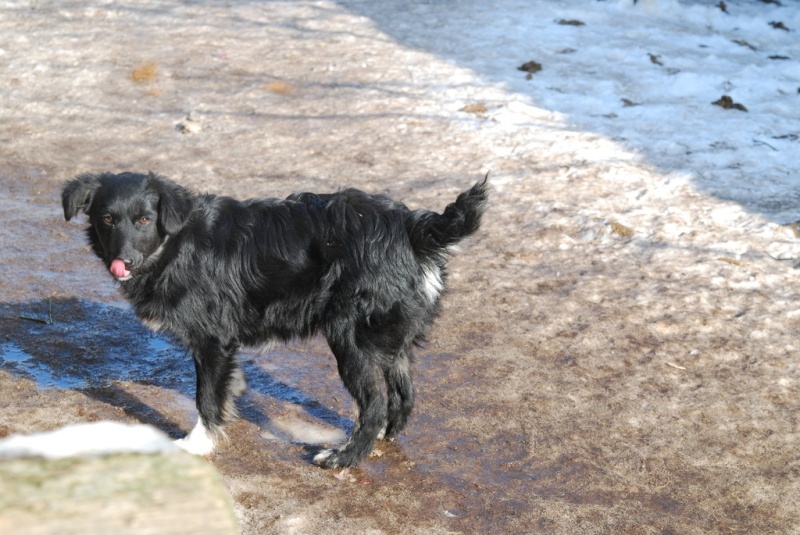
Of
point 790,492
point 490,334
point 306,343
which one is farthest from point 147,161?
point 790,492

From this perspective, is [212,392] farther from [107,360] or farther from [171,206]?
[107,360]

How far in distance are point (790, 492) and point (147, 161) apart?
21.0ft

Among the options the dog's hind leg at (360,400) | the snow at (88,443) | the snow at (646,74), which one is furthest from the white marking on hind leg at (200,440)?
the snow at (646,74)

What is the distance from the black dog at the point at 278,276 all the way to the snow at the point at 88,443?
2533 mm

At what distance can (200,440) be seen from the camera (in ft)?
15.3

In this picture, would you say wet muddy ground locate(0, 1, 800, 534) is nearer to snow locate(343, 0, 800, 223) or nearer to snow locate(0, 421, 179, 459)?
snow locate(343, 0, 800, 223)

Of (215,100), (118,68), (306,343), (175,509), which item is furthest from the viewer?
(118,68)

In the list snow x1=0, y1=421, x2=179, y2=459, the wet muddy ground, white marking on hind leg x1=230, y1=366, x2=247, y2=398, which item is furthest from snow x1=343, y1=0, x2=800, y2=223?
snow x1=0, y1=421, x2=179, y2=459

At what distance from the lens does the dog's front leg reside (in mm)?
4699

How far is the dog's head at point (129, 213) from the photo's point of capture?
459 centimetres

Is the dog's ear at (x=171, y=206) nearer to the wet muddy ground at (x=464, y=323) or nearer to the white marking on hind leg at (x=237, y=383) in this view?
the white marking on hind leg at (x=237, y=383)

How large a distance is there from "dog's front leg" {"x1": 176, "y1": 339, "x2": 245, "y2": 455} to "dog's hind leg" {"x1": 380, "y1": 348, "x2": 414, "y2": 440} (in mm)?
829

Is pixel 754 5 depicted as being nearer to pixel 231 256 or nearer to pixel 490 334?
pixel 490 334

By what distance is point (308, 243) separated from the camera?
4.68 m
